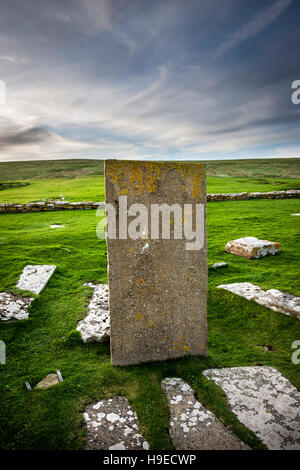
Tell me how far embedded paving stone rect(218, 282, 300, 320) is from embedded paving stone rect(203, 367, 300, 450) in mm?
1691

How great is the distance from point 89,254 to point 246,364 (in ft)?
21.1

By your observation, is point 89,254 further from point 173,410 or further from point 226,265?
point 173,410

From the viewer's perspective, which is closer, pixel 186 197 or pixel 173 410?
pixel 173 410

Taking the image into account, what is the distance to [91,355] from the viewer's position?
4.00m

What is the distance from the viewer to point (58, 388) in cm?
329

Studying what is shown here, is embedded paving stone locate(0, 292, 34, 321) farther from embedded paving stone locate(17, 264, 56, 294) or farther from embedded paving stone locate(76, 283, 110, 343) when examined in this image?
embedded paving stone locate(76, 283, 110, 343)

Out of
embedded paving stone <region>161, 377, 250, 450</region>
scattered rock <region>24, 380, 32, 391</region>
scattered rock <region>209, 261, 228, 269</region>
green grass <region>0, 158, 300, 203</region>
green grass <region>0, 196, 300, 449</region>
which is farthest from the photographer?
green grass <region>0, 158, 300, 203</region>

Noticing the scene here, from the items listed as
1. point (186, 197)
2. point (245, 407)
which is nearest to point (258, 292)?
point (245, 407)

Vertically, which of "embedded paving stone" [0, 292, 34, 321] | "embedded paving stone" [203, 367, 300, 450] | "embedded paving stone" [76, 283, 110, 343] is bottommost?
"embedded paving stone" [203, 367, 300, 450]

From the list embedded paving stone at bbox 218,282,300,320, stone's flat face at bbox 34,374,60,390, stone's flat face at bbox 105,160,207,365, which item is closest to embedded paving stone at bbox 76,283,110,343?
stone's flat face at bbox 105,160,207,365

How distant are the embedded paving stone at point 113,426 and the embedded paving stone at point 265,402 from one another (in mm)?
1223

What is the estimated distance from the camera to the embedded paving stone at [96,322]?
431cm

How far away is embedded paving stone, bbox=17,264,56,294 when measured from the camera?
239 inches

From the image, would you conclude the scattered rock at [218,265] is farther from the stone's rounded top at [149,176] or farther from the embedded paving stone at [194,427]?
the embedded paving stone at [194,427]
